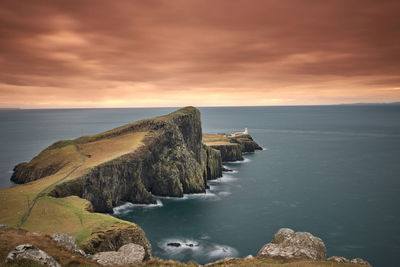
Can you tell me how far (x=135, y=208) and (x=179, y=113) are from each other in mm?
48318

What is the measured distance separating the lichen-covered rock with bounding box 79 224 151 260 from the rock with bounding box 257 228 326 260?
16.4 metres

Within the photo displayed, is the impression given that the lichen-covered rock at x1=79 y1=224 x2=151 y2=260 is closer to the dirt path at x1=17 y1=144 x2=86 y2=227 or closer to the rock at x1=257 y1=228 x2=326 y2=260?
the dirt path at x1=17 y1=144 x2=86 y2=227

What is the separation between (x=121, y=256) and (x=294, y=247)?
20.4 metres

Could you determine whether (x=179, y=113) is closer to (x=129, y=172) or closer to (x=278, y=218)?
(x=129, y=172)

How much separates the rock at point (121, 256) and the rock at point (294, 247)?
48.0ft

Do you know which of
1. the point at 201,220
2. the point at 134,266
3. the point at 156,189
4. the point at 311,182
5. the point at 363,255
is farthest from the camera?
the point at 311,182

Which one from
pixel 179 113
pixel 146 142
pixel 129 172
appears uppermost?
pixel 179 113

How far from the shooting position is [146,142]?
299ft

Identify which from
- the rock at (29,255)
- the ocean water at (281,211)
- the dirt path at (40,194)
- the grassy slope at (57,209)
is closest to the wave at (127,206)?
the ocean water at (281,211)

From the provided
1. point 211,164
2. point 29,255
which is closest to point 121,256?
point 29,255

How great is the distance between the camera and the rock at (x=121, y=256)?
24.8 metres

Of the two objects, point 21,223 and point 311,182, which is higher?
point 21,223

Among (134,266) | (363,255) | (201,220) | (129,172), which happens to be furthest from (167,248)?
(363,255)

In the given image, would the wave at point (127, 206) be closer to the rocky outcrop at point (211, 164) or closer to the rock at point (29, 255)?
the rocky outcrop at point (211, 164)
